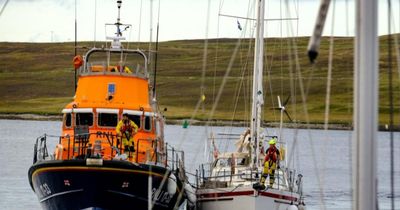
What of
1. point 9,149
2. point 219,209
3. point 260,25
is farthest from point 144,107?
point 9,149

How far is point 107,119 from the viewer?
1254 inches

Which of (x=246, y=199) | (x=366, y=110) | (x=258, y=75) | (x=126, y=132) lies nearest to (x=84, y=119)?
(x=126, y=132)

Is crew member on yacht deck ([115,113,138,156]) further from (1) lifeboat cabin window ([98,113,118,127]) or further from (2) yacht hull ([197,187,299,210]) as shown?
(2) yacht hull ([197,187,299,210])

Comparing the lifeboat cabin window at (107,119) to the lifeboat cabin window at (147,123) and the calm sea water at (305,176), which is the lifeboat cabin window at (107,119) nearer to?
the lifeboat cabin window at (147,123)

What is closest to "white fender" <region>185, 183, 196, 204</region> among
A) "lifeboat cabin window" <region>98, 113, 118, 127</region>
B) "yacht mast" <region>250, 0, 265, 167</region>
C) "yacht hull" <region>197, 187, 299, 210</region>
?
"yacht hull" <region>197, 187, 299, 210</region>

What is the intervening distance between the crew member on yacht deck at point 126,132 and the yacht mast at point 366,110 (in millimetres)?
17798

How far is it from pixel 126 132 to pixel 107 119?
2.36 metres

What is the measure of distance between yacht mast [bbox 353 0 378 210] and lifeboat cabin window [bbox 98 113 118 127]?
65.7 feet

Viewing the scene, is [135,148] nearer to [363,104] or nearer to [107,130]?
[107,130]

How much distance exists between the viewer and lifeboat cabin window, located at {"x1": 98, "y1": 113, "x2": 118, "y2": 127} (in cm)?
3178

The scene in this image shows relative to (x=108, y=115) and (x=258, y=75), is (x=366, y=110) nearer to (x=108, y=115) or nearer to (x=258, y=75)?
(x=108, y=115)

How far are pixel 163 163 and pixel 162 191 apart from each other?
31.9 inches

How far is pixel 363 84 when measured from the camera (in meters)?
12.2

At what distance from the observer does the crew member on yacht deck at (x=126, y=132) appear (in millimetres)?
29703
